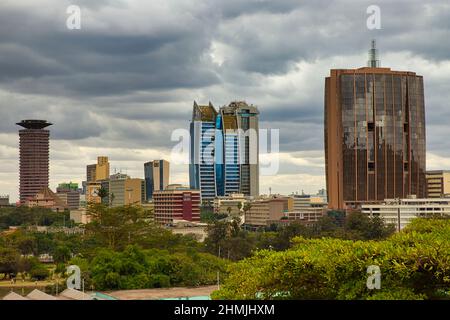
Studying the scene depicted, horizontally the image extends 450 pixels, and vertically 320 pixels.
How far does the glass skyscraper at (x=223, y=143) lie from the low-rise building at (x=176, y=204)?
98.5 inches

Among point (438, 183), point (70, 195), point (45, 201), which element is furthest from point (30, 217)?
point (438, 183)

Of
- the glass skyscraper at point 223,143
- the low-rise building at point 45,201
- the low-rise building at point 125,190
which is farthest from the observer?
the low-rise building at point 45,201

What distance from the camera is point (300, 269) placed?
429 inches

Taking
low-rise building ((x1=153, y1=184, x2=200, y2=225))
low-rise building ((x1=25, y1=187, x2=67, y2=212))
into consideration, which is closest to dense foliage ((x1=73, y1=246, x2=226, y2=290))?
low-rise building ((x1=153, y1=184, x2=200, y2=225))

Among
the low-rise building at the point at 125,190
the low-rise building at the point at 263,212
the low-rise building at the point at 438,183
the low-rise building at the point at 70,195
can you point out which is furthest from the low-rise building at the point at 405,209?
the low-rise building at the point at 70,195

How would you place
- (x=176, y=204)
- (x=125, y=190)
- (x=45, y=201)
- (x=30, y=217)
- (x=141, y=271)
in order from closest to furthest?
1. (x=141, y=271)
2. (x=125, y=190)
3. (x=176, y=204)
4. (x=30, y=217)
5. (x=45, y=201)

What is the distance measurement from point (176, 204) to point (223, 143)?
1084 centimetres

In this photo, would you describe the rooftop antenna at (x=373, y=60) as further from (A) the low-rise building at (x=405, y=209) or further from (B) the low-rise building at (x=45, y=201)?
(B) the low-rise building at (x=45, y=201)

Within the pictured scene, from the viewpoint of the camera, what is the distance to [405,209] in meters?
55.4

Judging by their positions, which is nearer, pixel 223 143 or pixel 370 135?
pixel 223 143

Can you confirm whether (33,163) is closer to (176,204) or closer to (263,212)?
(176,204)

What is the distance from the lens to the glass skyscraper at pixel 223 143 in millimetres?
54312

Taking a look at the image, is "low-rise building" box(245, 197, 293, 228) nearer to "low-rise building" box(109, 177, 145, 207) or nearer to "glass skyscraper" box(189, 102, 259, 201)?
"glass skyscraper" box(189, 102, 259, 201)
